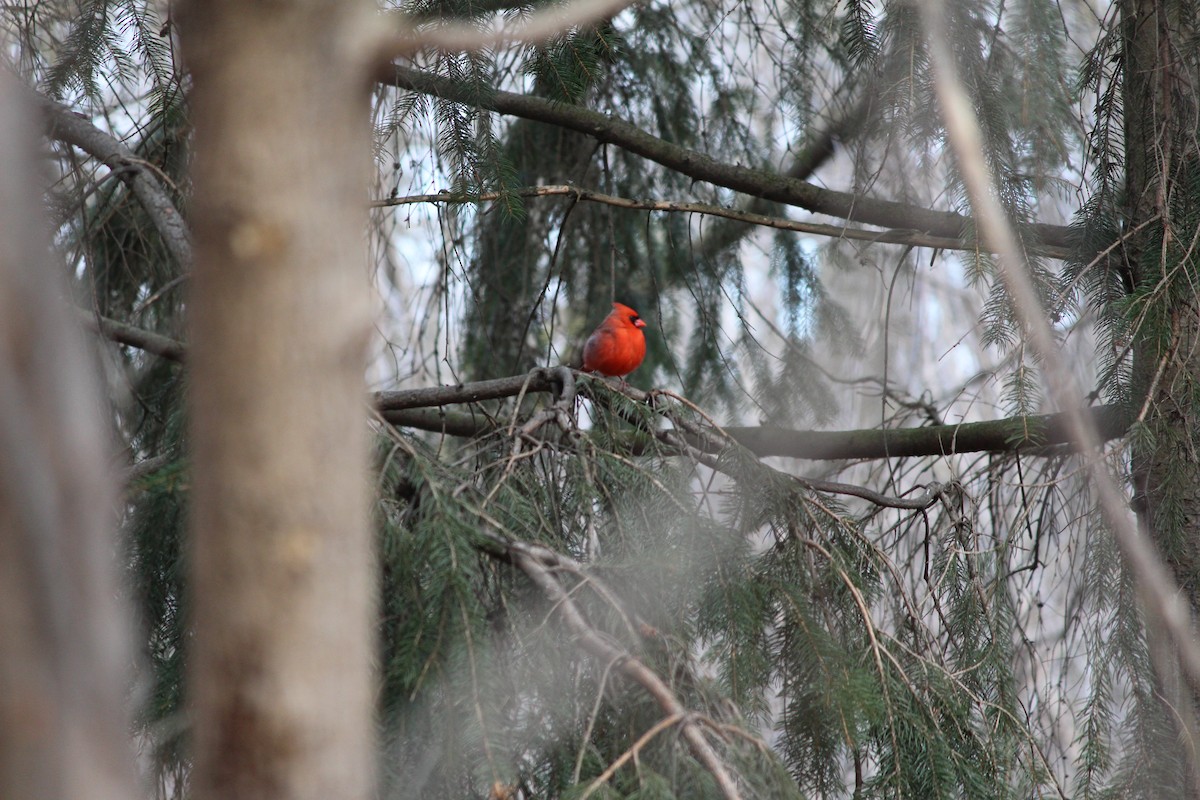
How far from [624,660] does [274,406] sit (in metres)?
0.68

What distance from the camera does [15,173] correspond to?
753 millimetres

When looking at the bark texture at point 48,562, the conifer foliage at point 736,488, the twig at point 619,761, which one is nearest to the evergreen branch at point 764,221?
the conifer foliage at point 736,488

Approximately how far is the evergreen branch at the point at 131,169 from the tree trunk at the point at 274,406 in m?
1.23

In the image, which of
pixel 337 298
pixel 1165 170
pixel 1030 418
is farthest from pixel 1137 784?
pixel 337 298

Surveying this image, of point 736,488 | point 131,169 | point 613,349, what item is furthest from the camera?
point 613,349

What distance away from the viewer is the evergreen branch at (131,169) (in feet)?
7.23

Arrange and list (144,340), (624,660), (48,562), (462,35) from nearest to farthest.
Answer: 1. (48,562)
2. (462,35)
3. (624,660)
4. (144,340)

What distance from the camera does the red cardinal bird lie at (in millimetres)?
4012

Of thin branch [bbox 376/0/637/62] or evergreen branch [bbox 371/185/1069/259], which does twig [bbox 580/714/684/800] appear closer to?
thin branch [bbox 376/0/637/62]

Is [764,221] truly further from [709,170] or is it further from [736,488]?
[736,488]

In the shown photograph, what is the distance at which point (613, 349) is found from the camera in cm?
409

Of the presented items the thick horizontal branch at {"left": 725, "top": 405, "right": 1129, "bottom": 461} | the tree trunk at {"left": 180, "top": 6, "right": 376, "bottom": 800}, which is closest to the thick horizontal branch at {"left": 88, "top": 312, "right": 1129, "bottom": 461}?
the thick horizontal branch at {"left": 725, "top": 405, "right": 1129, "bottom": 461}

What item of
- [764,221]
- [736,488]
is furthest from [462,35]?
[764,221]

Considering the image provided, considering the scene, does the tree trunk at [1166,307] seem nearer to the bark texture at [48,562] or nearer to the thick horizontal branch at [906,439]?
the thick horizontal branch at [906,439]
